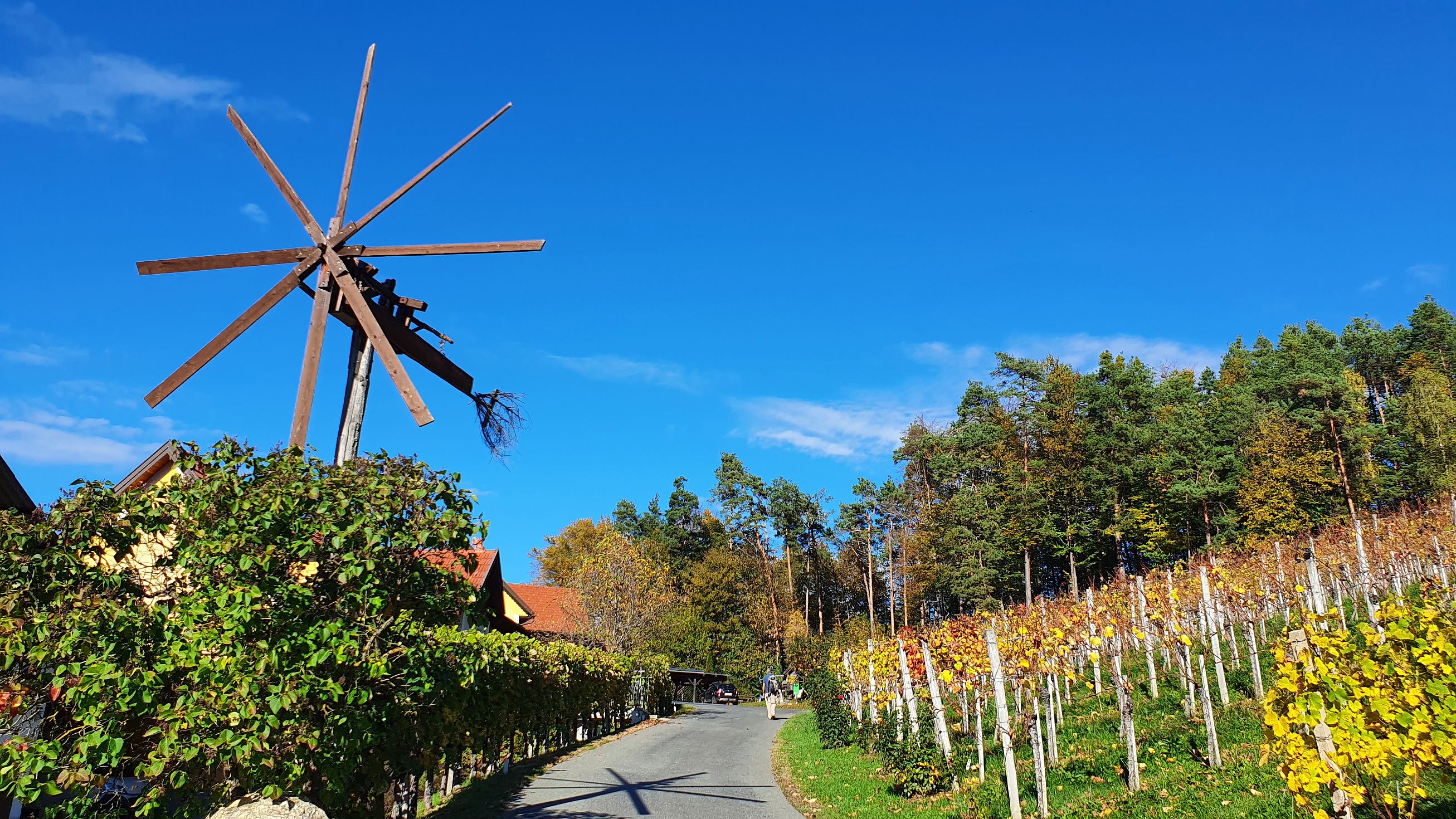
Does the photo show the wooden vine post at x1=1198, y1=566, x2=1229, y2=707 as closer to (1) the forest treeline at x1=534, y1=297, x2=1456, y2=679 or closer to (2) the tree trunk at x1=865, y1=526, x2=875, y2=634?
(1) the forest treeline at x1=534, y1=297, x2=1456, y2=679

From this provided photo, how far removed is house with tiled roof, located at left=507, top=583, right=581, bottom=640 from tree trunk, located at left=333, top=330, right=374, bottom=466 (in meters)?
33.3

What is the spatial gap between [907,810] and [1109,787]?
9.10ft

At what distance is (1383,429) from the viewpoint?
154 feet

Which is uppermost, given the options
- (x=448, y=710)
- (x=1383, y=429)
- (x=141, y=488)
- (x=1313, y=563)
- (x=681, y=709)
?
(x=1383, y=429)

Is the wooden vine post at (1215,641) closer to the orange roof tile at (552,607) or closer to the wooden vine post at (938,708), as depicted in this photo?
the wooden vine post at (938,708)

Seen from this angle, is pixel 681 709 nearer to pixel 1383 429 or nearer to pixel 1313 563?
pixel 1313 563

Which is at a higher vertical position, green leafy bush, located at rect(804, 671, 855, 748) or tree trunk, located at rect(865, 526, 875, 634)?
tree trunk, located at rect(865, 526, 875, 634)

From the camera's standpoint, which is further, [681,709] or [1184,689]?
[681,709]

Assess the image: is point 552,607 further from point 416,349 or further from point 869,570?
point 416,349

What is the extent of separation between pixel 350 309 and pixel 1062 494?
2145 inches

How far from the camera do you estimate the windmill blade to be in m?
9.55

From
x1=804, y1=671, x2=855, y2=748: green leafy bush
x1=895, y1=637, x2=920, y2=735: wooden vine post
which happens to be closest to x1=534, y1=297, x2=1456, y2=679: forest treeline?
x1=804, y1=671, x2=855, y2=748: green leafy bush

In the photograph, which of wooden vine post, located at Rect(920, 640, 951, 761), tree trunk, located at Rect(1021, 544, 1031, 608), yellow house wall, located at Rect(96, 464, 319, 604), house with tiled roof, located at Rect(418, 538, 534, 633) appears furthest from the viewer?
tree trunk, located at Rect(1021, 544, 1031, 608)

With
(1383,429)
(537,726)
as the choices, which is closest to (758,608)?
(1383,429)
